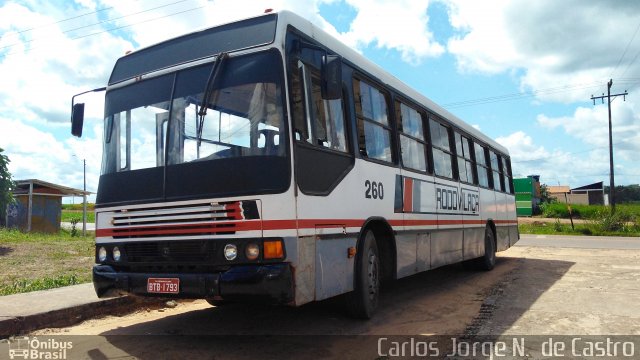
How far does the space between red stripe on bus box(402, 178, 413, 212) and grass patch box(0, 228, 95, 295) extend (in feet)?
19.0

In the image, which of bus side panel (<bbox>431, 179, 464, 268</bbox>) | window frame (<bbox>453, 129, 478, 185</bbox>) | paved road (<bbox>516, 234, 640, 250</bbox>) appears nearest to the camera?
bus side panel (<bbox>431, 179, 464, 268</bbox>)

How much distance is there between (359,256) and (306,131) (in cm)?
165

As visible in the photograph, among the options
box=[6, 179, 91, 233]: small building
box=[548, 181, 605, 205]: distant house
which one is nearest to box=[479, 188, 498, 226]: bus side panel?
box=[6, 179, 91, 233]: small building

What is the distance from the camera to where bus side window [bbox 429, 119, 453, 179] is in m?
8.67

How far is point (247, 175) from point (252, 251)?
681 millimetres

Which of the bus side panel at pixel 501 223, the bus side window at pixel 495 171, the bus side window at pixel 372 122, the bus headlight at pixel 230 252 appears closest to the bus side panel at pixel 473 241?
the bus side panel at pixel 501 223

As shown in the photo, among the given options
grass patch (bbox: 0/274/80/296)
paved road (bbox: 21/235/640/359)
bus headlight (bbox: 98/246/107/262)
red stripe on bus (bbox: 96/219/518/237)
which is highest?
red stripe on bus (bbox: 96/219/518/237)

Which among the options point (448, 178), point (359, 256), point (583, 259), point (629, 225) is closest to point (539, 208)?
point (629, 225)

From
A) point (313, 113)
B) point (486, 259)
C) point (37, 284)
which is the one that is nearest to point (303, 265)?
point (313, 113)

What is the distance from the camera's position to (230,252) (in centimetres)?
465

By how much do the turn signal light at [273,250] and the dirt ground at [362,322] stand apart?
960 millimetres

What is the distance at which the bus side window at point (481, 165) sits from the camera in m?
11.5

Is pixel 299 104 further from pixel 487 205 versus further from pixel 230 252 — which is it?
pixel 487 205

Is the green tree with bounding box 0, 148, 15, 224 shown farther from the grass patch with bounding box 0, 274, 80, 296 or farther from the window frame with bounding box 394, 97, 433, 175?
the window frame with bounding box 394, 97, 433, 175
